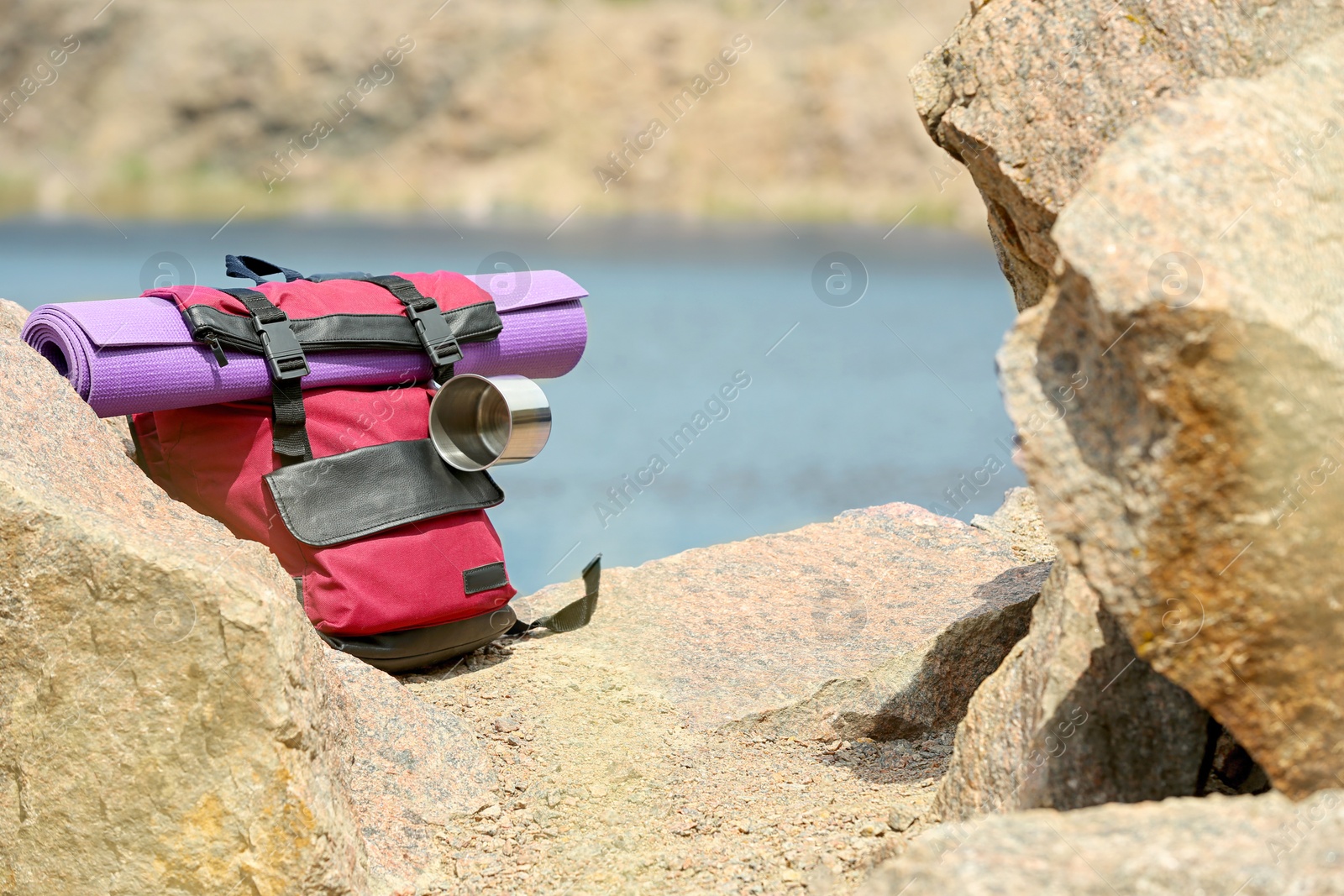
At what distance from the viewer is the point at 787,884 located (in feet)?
6.00

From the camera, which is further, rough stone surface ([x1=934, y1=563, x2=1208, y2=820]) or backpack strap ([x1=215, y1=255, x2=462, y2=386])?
backpack strap ([x1=215, y1=255, x2=462, y2=386])

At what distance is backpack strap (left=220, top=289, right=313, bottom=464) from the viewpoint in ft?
8.20

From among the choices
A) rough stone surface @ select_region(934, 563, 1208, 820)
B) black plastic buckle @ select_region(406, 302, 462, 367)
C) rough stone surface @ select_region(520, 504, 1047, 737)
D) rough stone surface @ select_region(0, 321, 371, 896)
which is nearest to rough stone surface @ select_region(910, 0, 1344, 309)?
rough stone surface @ select_region(934, 563, 1208, 820)

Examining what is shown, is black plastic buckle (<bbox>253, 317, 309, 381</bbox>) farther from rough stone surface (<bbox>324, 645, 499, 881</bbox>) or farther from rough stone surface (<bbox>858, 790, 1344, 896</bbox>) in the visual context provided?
rough stone surface (<bbox>858, 790, 1344, 896</bbox>)

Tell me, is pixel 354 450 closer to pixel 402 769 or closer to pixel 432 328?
pixel 432 328

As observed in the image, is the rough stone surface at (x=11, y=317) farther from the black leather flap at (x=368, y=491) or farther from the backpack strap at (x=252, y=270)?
the black leather flap at (x=368, y=491)

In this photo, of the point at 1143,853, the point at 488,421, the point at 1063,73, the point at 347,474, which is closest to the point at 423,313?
the point at 488,421

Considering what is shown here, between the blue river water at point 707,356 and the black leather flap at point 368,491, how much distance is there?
0.61 m

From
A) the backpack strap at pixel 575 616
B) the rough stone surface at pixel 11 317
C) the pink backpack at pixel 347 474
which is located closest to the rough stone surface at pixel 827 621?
the backpack strap at pixel 575 616

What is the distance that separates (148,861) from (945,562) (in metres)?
2.32

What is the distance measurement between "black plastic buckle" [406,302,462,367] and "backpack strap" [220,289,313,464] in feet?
0.94

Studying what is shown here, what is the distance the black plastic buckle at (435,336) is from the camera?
2.72 meters

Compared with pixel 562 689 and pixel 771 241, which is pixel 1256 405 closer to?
pixel 562 689

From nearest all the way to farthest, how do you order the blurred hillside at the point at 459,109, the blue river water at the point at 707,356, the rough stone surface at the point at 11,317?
the rough stone surface at the point at 11,317 → the blue river water at the point at 707,356 → the blurred hillside at the point at 459,109
